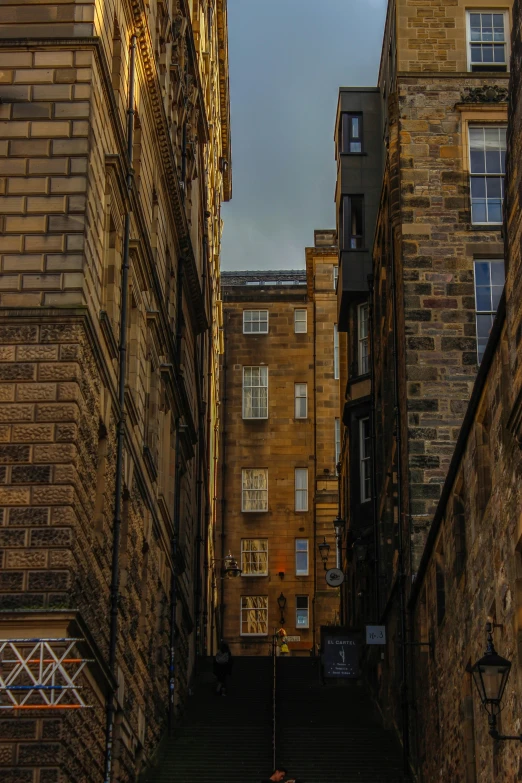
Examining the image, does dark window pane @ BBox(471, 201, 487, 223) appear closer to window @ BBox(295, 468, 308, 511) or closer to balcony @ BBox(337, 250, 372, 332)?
balcony @ BBox(337, 250, 372, 332)

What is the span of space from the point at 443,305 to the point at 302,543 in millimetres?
28555

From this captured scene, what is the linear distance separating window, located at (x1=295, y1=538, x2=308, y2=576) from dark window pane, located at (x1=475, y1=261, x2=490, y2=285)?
28.0 m

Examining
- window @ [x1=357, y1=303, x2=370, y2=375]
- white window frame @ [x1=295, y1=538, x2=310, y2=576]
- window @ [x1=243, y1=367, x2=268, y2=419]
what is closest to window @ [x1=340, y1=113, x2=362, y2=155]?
window @ [x1=357, y1=303, x2=370, y2=375]

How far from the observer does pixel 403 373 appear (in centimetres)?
2867

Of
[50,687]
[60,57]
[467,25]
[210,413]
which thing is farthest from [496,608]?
[210,413]

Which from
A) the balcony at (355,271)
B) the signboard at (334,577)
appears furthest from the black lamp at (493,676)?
the signboard at (334,577)

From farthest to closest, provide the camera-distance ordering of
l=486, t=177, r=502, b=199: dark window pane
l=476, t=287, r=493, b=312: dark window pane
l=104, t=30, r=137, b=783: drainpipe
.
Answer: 1. l=486, t=177, r=502, b=199: dark window pane
2. l=476, t=287, r=493, b=312: dark window pane
3. l=104, t=30, r=137, b=783: drainpipe

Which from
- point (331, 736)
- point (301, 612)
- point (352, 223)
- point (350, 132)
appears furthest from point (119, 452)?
point (301, 612)

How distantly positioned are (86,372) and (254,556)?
37468mm

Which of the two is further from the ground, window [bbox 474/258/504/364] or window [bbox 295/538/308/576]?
window [bbox 474/258/504/364]

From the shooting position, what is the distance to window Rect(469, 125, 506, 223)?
29.7m

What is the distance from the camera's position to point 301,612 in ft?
180

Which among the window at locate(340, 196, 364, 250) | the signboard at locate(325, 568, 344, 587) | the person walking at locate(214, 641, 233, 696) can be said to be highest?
the window at locate(340, 196, 364, 250)

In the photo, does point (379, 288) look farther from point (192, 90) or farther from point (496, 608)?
point (496, 608)
